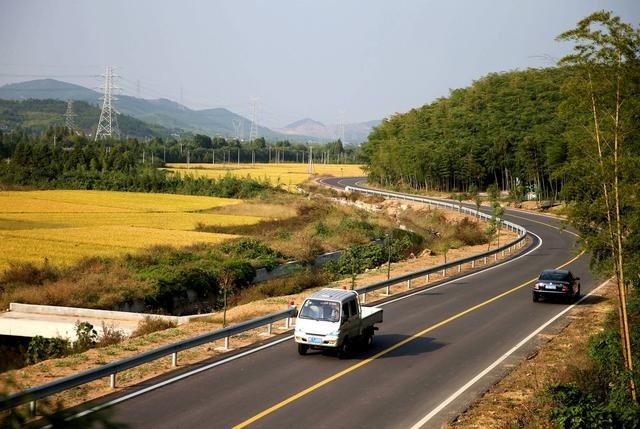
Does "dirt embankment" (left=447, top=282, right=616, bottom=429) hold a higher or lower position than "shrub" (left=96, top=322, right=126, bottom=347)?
higher

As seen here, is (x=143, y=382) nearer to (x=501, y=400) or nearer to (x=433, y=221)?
(x=501, y=400)

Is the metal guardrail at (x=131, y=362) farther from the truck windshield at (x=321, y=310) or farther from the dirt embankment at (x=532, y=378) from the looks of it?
the dirt embankment at (x=532, y=378)

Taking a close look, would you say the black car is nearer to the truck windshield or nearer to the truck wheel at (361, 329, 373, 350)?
the truck wheel at (361, 329, 373, 350)

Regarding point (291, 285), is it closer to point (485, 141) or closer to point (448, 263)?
point (448, 263)

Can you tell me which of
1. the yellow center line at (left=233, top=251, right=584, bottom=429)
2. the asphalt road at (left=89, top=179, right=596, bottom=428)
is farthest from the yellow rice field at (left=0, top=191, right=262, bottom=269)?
the asphalt road at (left=89, top=179, right=596, bottom=428)

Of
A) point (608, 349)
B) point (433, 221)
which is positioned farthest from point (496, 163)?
point (608, 349)

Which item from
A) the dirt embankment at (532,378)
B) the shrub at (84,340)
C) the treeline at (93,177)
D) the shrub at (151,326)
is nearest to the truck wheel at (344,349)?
the dirt embankment at (532,378)

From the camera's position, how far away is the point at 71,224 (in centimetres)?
6538

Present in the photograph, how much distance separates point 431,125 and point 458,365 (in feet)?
425

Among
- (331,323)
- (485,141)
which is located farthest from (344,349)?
(485,141)

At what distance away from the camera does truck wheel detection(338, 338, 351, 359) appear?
2047 cm

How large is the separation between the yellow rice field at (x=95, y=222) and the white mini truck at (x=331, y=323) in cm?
2620

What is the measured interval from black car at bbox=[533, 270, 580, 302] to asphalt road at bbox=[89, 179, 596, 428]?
143 centimetres

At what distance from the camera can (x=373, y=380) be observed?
18281mm
